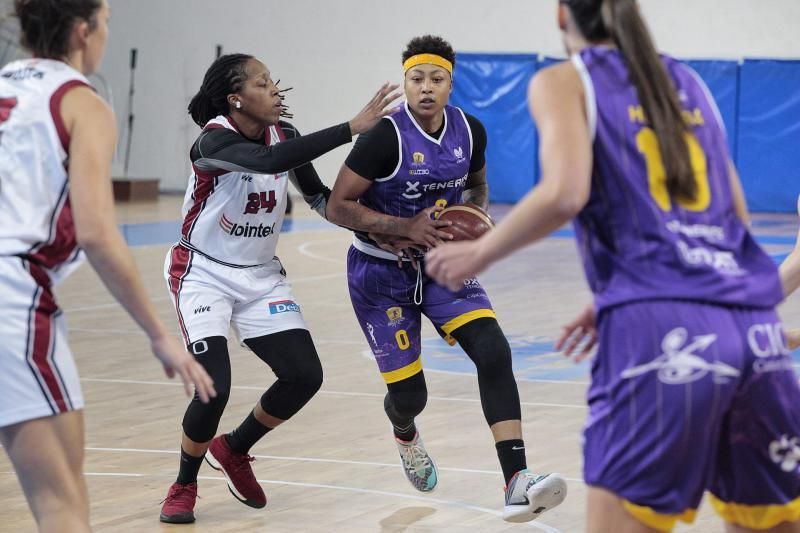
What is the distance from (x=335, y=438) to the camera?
19.3 feet

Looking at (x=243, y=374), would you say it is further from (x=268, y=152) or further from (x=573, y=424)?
(x=268, y=152)

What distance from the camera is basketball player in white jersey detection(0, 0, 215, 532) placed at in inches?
106

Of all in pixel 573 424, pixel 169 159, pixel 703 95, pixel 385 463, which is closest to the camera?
pixel 703 95

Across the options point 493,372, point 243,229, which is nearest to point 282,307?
point 243,229

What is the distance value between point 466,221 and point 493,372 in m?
0.62

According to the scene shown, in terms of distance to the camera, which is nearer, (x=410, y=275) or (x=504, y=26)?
(x=410, y=275)

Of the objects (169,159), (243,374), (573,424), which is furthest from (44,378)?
(169,159)

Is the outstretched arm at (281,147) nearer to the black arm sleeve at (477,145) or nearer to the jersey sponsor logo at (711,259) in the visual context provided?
the black arm sleeve at (477,145)

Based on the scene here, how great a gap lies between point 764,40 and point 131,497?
15892mm

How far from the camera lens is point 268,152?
448 centimetres

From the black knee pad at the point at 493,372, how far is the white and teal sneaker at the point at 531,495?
27 centimetres

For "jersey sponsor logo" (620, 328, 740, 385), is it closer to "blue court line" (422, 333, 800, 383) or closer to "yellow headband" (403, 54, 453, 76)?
"yellow headband" (403, 54, 453, 76)

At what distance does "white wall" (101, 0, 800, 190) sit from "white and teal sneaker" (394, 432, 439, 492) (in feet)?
49.5

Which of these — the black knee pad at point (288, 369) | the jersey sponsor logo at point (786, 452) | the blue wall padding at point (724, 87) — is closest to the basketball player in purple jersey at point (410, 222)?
the black knee pad at point (288, 369)
